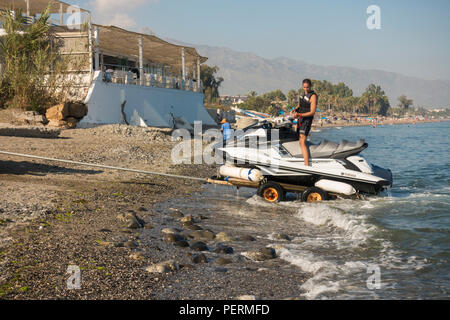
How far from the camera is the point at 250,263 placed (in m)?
6.47

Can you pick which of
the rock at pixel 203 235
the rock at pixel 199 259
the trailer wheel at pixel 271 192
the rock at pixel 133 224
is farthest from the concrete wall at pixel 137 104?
the rock at pixel 199 259

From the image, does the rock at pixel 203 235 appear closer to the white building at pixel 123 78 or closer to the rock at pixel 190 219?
the rock at pixel 190 219

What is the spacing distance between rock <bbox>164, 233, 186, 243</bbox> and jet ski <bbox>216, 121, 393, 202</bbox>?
3680 millimetres

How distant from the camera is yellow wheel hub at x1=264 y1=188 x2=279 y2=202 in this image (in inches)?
433

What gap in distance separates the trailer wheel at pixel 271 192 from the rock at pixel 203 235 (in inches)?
134

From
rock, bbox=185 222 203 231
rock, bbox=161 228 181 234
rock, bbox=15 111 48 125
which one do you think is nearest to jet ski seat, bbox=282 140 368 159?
rock, bbox=185 222 203 231

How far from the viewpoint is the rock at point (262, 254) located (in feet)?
21.9

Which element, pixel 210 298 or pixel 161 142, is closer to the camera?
pixel 210 298

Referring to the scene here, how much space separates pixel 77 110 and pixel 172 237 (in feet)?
57.0

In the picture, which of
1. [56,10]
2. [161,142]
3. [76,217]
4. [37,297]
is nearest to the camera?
[37,297]

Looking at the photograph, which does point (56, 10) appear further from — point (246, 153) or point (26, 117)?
point (246, 153)

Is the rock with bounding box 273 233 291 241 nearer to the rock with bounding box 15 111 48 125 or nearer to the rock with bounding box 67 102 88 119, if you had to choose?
the rock with bounding box 15 111 48 125
